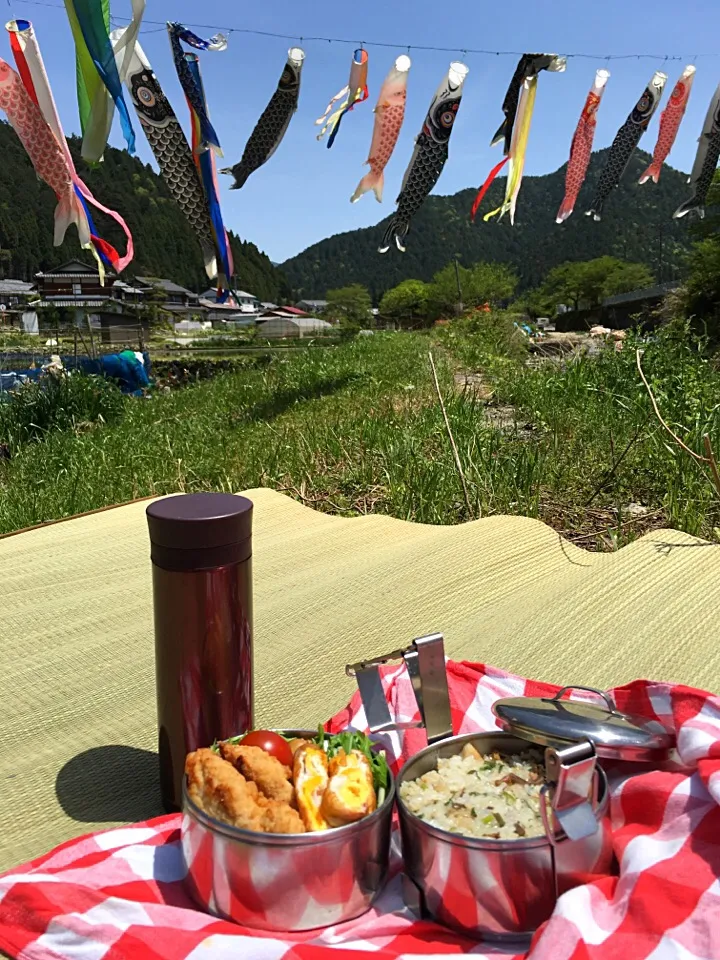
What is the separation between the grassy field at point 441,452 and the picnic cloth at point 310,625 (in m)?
0.75

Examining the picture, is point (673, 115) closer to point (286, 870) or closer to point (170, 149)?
point (170, 149)

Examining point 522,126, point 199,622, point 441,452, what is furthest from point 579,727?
point 522,126

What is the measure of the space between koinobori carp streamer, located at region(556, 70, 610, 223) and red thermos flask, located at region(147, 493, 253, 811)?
7371mm

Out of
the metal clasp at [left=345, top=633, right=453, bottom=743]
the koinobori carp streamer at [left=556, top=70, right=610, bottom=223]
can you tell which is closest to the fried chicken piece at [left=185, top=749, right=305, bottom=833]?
the metal clasp at [left=345, top=633, right=453, bottom=743]

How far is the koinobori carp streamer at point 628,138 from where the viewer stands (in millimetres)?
→ 7121

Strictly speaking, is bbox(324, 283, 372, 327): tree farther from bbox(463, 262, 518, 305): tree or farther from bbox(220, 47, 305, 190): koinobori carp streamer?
bbox(220, 47, 305, 190): koinobori carp streamer

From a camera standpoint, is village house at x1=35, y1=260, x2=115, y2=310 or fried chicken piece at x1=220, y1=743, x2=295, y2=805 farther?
village house at x1=35, y1=260, x2=115, y2=310

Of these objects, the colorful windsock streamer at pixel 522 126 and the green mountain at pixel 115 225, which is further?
the green mountain at pixel 115 225

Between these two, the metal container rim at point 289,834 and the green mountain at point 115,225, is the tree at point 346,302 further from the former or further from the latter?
the metal container rim at point 289,834

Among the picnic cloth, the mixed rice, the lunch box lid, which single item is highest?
the lunch box lid

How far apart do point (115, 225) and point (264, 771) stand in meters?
80.6

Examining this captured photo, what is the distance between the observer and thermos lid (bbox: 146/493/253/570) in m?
0.99

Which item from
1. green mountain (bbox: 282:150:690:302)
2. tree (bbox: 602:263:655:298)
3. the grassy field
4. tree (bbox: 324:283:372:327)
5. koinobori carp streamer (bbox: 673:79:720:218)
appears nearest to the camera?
the grassy field

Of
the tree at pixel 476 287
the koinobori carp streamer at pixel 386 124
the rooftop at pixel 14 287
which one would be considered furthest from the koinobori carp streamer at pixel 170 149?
the rooftop at pixel 14 287
